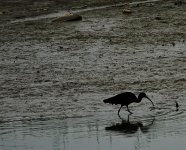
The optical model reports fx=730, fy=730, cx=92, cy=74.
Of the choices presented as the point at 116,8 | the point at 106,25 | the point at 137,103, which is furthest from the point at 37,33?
the point at 137,103

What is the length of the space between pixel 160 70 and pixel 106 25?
9.15 m

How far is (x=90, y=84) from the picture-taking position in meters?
17.5

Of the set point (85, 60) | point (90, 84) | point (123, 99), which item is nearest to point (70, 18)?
point (85, 60)

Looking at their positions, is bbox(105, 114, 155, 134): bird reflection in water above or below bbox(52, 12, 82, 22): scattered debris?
below

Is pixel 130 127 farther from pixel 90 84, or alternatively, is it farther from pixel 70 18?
pixel 70 18

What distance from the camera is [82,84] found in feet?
57.6

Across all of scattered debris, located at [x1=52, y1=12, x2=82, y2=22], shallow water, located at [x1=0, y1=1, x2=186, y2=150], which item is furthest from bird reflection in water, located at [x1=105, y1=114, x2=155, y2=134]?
scattered debris, located at [x1=52, y1=12, x2=82, y2=22]

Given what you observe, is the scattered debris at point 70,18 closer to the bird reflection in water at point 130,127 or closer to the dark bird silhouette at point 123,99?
the dark bird silhouette at point 123,99

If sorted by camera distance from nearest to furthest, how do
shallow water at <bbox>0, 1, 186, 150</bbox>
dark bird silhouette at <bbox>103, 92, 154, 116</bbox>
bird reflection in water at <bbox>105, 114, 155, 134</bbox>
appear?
1. shallow water at <bbox>0, 1, 186, 150</bbox>
2. bird reflection in water at <bbox>105, 114, 155, 134</bbox>
3. dark bird silhouette at <bbox>103, 92, 154, 116</bbox>

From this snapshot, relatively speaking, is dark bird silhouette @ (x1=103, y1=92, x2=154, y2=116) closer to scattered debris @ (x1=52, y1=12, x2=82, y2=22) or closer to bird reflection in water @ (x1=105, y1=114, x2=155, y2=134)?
bird reflection in water @ (x1=105, y1=114, x2=155, y2=134)

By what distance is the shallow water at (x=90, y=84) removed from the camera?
12992mm

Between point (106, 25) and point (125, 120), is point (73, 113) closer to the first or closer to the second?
point (125, 120)

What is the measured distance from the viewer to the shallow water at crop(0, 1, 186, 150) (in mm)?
12992

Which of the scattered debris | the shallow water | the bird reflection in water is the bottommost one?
the bird reflection in water
